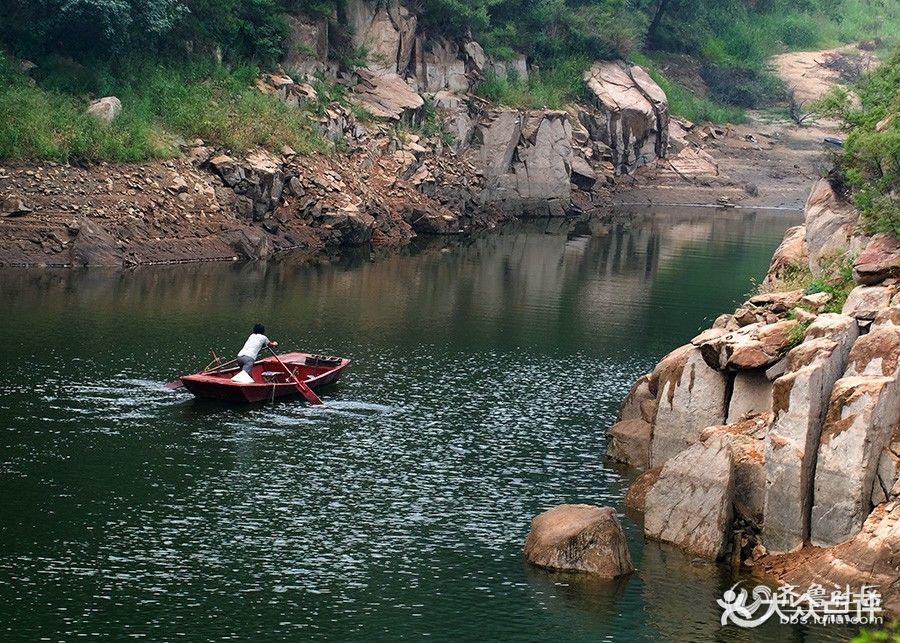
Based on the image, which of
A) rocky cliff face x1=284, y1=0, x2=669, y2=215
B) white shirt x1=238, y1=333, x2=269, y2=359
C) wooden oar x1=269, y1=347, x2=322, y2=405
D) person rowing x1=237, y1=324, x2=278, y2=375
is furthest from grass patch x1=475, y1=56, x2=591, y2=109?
wooden oar x1=269, y1=347, x2=322, y2=405

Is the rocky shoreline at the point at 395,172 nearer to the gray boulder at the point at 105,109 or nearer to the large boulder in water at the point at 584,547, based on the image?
the gray boulder at the point at 105,109

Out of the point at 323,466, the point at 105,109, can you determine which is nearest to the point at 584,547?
the point at 323,466

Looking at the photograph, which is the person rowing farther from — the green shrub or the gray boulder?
the gray boulder

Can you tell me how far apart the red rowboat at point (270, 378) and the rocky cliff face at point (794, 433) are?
1104cm

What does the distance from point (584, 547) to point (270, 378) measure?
16.1m

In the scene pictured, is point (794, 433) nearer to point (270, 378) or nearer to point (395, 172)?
point (270, 378)

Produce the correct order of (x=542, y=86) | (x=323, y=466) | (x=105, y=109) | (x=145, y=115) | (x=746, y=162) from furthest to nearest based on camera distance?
(x=746, y=162), (x=542, y=86), (x=145, y=115), (x=105, y=109), (x=323, y=466)

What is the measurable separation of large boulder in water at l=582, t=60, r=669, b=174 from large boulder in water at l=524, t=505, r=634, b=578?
248ft

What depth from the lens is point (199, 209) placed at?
2616 inches

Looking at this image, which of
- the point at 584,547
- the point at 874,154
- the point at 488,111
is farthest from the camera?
the point at 488,111

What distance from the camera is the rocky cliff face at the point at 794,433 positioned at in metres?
27.6

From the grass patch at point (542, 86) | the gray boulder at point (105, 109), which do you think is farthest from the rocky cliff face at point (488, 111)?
the gray boulder at point (105, 109)

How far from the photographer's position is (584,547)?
27.7 metres

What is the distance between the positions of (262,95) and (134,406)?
1585 inches
